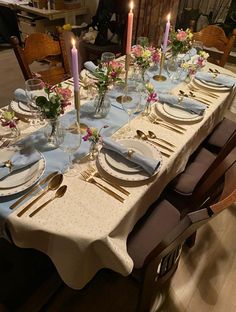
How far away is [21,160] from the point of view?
0.95 meters

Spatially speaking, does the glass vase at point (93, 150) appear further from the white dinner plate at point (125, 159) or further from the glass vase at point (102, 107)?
the glass vase at point (102, 107)

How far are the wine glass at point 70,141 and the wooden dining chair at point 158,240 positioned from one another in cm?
38

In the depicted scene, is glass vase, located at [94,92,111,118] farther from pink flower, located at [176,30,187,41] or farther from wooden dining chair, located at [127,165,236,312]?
pink flower, located at [176,30,187,41]

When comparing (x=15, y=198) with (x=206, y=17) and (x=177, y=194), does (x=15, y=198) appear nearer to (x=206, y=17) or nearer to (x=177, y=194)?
(x=177, y=194)

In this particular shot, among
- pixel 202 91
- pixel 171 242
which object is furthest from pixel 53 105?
pixel 202 91

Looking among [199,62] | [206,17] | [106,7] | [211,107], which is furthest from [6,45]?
[211,107]

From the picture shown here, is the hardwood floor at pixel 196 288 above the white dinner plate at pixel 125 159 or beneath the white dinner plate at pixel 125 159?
beneath

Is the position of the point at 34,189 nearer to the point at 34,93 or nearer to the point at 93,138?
the point at 93,138

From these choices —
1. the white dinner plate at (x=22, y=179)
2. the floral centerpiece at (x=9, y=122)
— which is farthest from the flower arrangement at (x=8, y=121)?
the white dinner plate at (x=22, y=179)

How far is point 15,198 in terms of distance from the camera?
0.86 m

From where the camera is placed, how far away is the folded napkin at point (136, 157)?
3.10 ft

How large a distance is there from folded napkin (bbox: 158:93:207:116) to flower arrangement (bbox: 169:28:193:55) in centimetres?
40

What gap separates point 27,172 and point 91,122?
40 centimetres

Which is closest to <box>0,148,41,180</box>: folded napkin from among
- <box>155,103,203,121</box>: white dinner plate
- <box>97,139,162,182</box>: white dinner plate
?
<box>97,139,162,182</box>: white dinner plate
